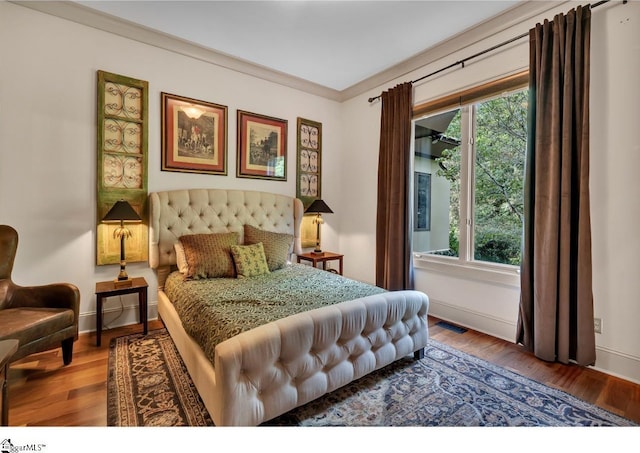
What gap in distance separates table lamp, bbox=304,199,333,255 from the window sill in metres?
1.22

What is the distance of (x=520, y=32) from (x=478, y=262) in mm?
2018

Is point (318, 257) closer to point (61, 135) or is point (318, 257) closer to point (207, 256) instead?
point (207, 256)

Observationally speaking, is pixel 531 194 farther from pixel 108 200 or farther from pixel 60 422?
pixel 108 200

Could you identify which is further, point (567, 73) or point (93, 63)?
point (93, 63)

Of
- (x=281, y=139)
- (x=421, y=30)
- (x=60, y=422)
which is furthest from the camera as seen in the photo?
(x=281, y=139)

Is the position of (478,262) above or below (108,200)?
below

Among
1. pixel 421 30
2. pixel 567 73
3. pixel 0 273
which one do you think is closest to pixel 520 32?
pixel 567 73

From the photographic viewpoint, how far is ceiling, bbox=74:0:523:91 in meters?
2.42

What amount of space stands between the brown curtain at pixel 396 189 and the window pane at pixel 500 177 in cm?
70

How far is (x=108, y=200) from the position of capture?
2.70m

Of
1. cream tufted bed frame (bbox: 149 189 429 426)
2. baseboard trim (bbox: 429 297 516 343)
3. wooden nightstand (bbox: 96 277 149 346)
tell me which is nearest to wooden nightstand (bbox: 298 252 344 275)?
baseboard trim (bbox: 429 297 516 343)

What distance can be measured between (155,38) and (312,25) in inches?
60.6

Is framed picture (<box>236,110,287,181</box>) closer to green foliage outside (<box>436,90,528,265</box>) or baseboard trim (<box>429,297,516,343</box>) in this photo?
green foliage outside (<box>436,90,528,265</box>)

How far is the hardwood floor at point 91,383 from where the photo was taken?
155cm
